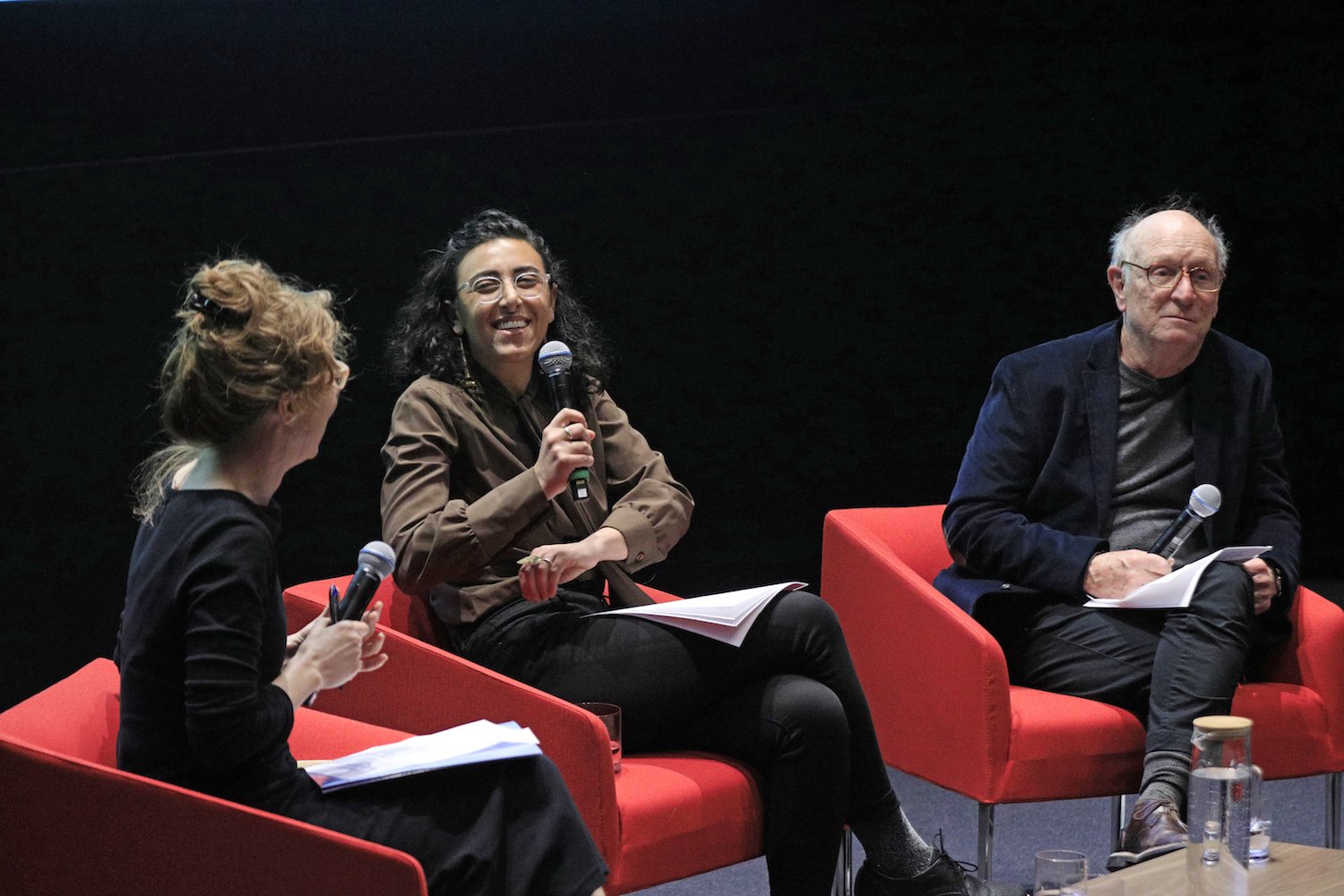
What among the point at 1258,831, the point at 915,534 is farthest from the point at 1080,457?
the point at 1258,831

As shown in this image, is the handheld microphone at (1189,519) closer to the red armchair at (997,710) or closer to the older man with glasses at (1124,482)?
the older man with glasses at (1124,482)

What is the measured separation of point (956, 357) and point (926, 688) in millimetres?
1739

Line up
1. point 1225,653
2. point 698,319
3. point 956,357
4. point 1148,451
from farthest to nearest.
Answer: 1. point 956,357
2. point 698,319
3. point 1148,451
4. point 1225,653

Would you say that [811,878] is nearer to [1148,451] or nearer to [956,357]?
[1148,451]

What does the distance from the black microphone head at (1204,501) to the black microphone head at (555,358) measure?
4.01ft

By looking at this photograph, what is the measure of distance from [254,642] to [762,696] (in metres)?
0.95

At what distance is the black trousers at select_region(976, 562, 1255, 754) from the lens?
8.84 ft

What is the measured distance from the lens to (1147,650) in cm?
285

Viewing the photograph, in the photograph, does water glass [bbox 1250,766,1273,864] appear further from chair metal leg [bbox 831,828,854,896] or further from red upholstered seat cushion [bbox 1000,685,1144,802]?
chair metal leg [bbox 831,828,854,896]

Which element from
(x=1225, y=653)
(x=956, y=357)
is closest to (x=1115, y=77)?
(x=956, y=357)

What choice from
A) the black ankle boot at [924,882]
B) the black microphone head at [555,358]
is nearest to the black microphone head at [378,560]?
the black microphone head at [555,358]

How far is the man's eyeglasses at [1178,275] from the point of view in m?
3.08

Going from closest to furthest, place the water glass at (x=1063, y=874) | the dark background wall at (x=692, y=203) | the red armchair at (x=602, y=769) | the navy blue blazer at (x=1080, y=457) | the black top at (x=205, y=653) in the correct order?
the black top at (x=205, y=653)
the water glass at (x=1063, y=874)
the red armchair at (x=602, y=769)
the navy blue blazer at (x=1080, y=457)
the dark background wall at (x=692, y=203)

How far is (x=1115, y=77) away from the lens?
4.40m
